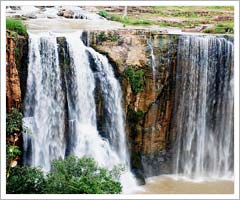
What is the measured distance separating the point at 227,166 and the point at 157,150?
2.45 ft

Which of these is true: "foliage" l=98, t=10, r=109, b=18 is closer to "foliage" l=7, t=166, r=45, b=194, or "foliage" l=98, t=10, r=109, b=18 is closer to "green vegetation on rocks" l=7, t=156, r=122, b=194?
"green vegetation on rocks" l=7, t=156, r=122, b=194

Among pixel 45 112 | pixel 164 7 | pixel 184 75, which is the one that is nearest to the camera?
pixel 164 7

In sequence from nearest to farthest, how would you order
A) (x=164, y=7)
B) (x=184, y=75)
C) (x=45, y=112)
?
(x=164, y=7)
(x=45, y=112)
(x=184, y=75)

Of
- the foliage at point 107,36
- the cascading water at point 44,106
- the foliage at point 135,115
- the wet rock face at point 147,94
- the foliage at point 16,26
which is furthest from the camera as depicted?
the foliage at point 135,115

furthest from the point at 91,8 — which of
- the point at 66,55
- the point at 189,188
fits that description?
the point at 189,188

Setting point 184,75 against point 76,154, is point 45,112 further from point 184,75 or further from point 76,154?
point 184,75

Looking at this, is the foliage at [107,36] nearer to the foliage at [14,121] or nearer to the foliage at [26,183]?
the foliage at [14,121]

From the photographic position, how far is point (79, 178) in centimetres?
483

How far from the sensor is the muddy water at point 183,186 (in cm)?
504

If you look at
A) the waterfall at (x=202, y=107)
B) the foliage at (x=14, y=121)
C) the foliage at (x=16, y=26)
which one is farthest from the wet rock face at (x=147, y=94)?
the foliage at (x=14, y=121)

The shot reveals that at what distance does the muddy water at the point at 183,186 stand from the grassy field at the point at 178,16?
1.47 m

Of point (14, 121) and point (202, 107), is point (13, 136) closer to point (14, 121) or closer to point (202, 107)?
point (14, 121)

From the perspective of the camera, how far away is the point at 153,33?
18.0 feet

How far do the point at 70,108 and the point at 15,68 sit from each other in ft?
2.23
